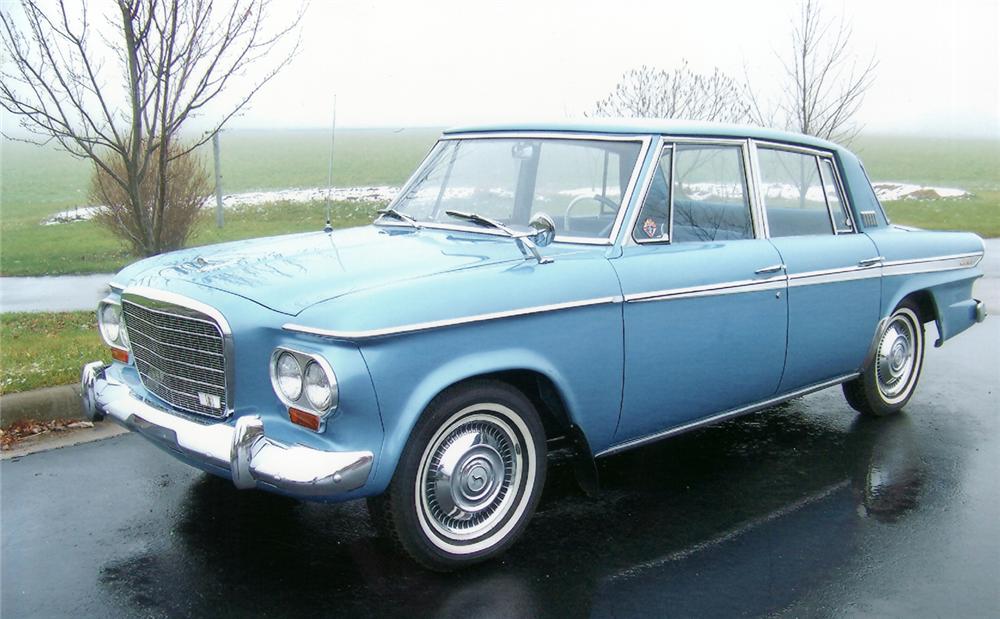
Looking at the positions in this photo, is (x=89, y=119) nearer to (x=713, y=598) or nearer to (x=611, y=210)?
(x=611, y=210)

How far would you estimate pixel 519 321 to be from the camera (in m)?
3.66

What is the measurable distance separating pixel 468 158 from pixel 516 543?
6.76ft

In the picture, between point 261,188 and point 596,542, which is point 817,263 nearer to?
point 596,542

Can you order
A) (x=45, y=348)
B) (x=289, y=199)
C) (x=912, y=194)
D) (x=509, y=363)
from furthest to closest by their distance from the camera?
(x=912, y=194)
(x=289, y=199)
(x=45, y=348)
(x=509, y=363)

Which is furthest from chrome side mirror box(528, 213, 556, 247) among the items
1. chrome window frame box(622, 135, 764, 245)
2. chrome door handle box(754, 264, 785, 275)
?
chrome door handle box(754, 264, 785, 275)

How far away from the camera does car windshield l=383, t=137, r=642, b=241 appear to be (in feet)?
14.6

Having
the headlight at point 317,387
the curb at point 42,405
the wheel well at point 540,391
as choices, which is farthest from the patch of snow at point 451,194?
the curb at point 42,405

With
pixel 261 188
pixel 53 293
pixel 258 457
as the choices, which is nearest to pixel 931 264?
pixel 258 457

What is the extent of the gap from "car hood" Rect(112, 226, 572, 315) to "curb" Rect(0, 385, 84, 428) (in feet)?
5.41

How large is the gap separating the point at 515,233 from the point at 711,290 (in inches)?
38.4

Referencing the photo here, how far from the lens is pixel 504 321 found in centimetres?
362

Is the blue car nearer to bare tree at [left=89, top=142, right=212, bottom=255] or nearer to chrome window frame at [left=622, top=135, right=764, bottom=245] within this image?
chrome window frame at [left=622, top=135, right=764, bottom=245]

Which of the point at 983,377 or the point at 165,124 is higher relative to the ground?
the point at 165,124

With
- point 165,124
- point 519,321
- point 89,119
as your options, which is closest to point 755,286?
point 519,321
